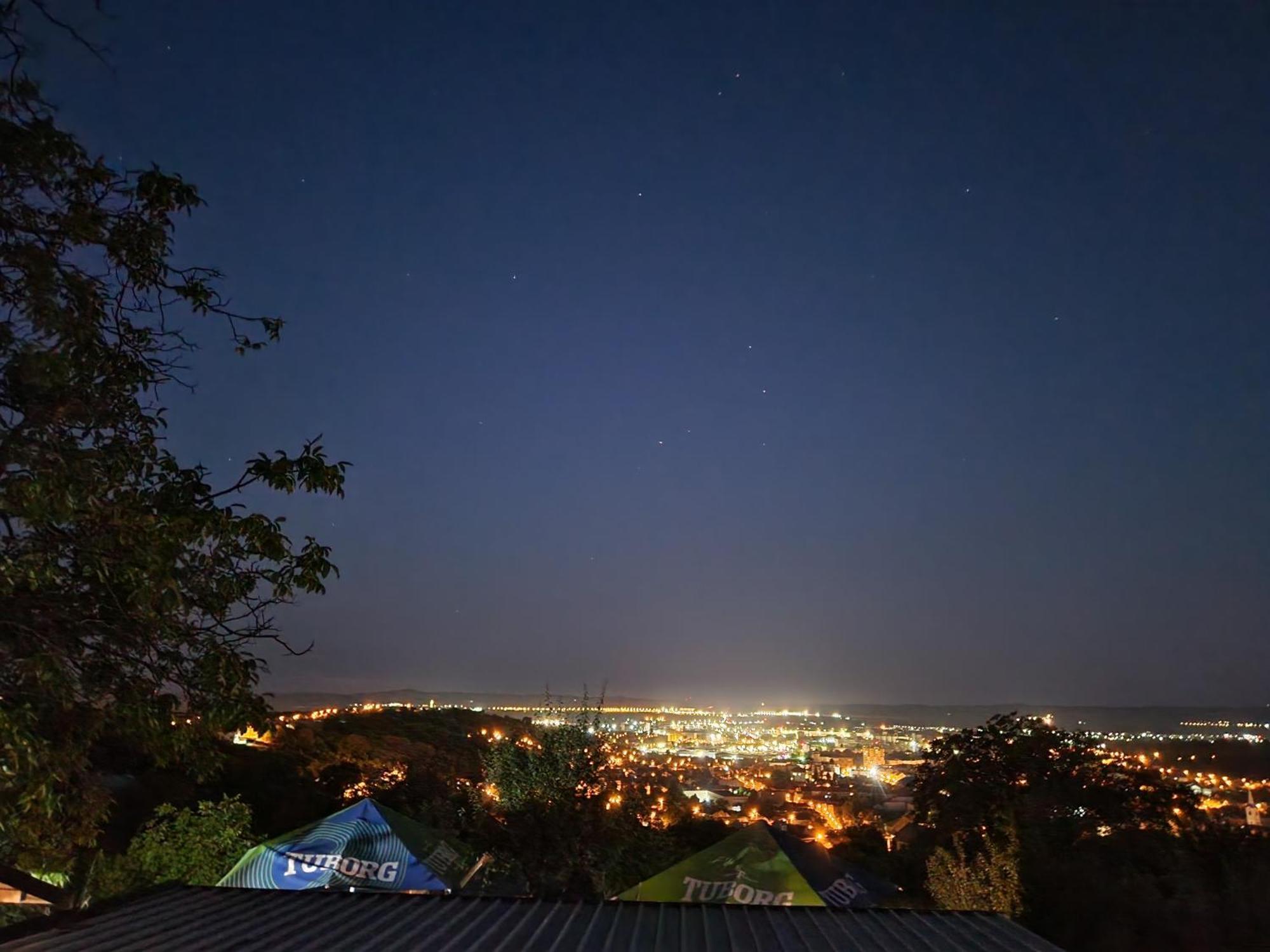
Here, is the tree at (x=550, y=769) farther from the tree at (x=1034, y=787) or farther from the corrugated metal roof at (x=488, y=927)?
the corrugated metal roof at (x=488, y=927)

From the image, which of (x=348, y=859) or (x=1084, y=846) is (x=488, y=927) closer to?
(x=348, y=859)

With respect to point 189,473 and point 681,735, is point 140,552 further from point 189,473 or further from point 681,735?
point 681,735

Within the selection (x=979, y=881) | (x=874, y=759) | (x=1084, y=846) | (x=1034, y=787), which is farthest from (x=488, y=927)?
(x=874, y=759)

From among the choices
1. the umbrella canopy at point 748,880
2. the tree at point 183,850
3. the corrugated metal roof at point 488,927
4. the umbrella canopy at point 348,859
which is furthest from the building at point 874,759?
the corrugated metal roof at point 488,927

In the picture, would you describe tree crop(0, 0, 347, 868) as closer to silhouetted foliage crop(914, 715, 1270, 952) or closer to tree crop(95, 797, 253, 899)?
tree crop(95, 797, 253, 899)

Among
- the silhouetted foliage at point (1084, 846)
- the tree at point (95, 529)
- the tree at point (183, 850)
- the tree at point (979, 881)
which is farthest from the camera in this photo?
the tree at point (979, 881)

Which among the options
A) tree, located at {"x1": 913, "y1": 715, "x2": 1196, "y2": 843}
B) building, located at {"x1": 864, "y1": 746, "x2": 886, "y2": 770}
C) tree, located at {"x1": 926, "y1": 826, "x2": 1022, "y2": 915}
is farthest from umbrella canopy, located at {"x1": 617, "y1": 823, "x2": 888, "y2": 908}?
building, located at {"x1": 864, "y1": 746, "x2": 886, "y2": 770}
